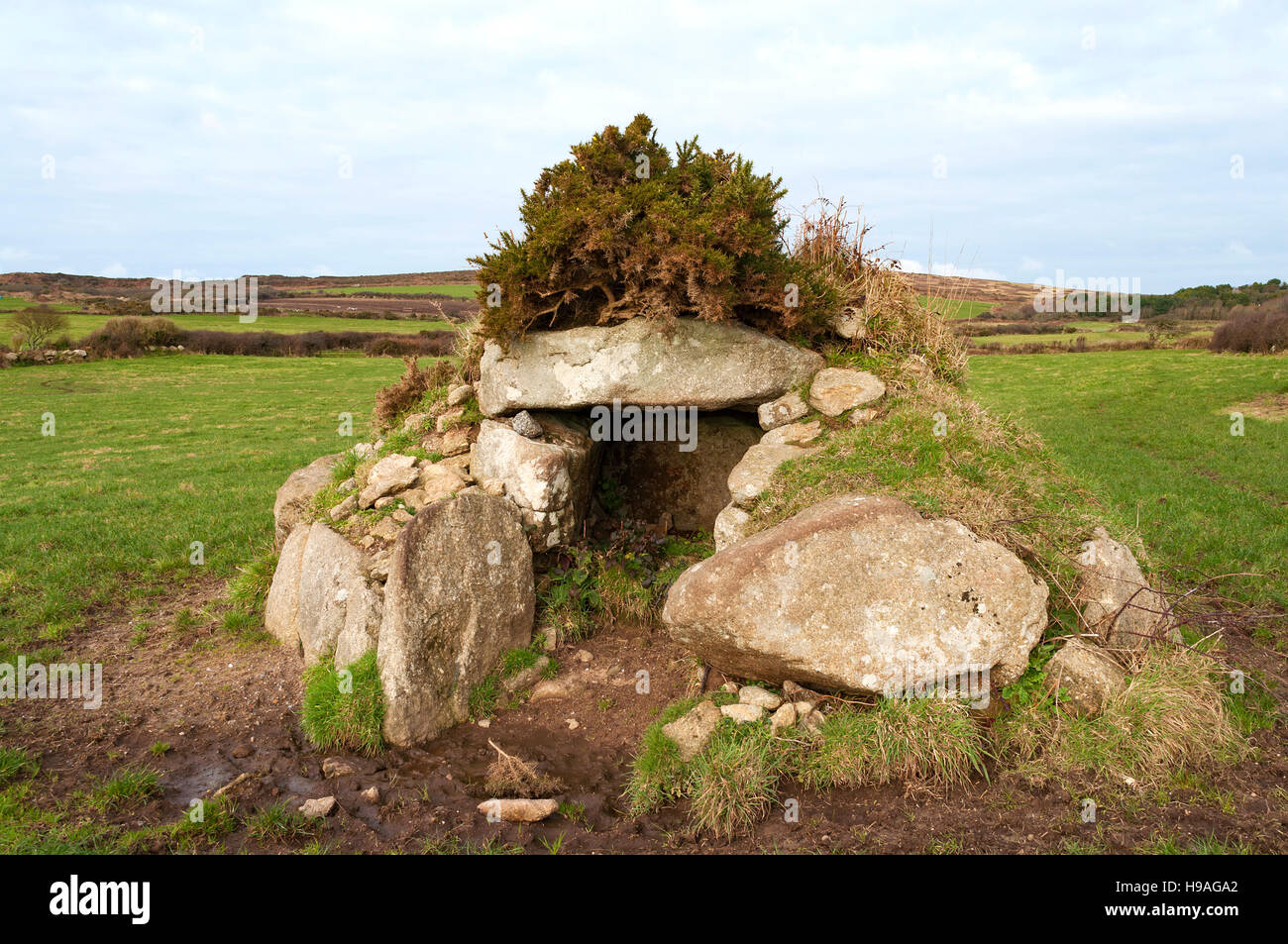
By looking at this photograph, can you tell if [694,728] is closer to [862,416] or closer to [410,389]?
[862,416]

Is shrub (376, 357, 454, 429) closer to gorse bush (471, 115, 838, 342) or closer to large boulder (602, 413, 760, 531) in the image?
gorse bush (471, 115, 838, 342)

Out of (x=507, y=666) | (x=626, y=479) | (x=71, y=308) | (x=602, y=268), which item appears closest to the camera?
(x=507, y=666)

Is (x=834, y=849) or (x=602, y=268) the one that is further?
(x=602, y=268)

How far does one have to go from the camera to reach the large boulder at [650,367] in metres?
7.63

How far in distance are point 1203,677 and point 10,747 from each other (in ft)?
30.9

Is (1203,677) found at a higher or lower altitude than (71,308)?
lower

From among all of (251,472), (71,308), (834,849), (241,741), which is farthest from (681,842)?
(71,308)

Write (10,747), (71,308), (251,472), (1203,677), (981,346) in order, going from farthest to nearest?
(71,308)
(981,346)
(251,472)
(10,747)
(1203,677)

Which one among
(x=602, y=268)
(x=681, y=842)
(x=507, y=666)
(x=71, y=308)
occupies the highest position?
(x=71, y=308)

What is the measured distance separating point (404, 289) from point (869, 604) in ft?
267

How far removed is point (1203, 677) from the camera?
5.59 meters

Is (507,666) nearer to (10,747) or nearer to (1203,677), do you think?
(10,747)

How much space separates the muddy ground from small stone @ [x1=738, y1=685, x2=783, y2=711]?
485 mm

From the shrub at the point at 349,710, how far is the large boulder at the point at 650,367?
310 cm
